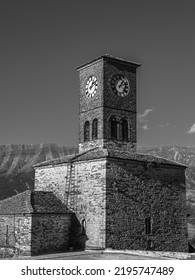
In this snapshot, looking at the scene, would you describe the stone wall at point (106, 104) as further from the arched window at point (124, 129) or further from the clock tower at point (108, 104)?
the arched window at point (124, 129)

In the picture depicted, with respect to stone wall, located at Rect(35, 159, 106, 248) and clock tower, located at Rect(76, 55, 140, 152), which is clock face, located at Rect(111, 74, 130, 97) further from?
stone wall, located at Rect(35, 159, 106, 248)

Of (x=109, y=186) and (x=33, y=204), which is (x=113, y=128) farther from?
(x=33, y=204)

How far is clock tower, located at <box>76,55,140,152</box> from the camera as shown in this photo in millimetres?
28609

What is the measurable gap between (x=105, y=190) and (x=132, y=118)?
290 inches

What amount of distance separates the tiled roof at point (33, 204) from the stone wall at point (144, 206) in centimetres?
326

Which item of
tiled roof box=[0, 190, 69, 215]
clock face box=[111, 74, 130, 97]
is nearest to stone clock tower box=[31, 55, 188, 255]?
clock face box=[111, 74, 130, 97]

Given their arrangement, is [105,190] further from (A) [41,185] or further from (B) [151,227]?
(A) [41,185]

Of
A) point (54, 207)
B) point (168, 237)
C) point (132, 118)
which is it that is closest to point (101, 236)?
point (54, 207)

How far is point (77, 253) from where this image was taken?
23.5m

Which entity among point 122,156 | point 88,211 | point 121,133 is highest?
point 121,133

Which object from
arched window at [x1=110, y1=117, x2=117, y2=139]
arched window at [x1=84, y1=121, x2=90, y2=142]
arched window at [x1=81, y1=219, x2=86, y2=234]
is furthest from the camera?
arched window at [x1=84, y1=121, x2=90, y2=142]

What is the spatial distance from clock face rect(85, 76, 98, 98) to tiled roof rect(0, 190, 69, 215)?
7.45 meters

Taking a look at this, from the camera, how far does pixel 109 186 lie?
80.4 feet

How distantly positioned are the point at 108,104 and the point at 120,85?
180 centimetres
